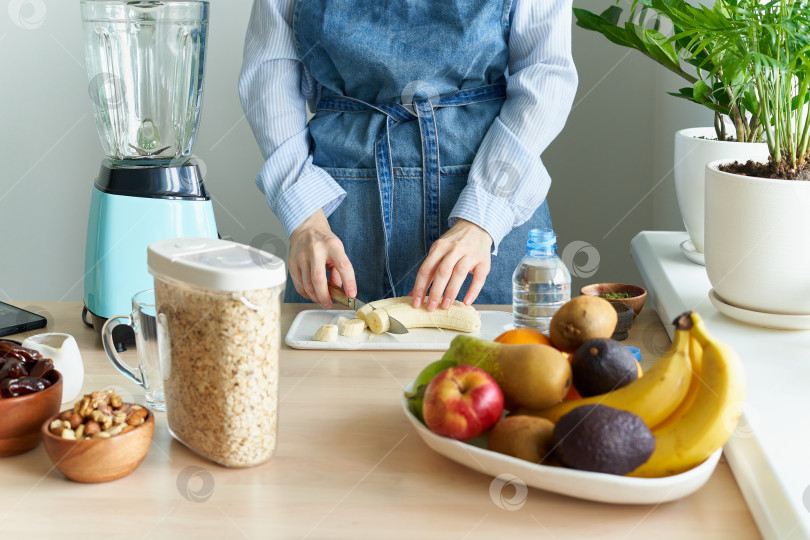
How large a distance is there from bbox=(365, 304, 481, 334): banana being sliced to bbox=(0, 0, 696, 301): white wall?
101 centimetres

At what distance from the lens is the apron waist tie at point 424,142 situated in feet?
4.15

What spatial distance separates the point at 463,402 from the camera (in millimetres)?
619

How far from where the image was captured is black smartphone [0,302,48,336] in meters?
1.00

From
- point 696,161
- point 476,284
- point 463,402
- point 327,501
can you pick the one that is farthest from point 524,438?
point 696,161

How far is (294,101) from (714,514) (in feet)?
3.09

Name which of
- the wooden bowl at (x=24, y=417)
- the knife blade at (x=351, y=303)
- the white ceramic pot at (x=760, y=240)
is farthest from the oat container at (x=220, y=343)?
the white ceramic pot at (x=760, y=240)

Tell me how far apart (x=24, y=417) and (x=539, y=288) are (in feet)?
1.98

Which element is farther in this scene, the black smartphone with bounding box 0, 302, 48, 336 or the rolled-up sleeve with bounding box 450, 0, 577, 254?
the rolled-up sleeve with bounding box 450, 0, 577, 254

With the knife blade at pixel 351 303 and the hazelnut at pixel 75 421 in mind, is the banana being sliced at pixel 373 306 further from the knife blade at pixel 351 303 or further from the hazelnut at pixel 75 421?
the hazelnut at pixel 75 421

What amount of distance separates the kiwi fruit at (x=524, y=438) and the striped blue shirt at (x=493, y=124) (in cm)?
56

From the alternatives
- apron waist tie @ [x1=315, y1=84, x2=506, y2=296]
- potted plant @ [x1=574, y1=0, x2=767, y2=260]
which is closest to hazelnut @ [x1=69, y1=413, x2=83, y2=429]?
apron waist tie @ [x1=315, y1=84, x2=506, y2=296]

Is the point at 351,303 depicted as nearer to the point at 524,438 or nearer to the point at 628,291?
the point at 628,291

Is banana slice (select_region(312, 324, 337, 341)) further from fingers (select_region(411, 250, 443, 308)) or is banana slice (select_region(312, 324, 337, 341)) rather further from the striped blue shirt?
the striped blue shirt

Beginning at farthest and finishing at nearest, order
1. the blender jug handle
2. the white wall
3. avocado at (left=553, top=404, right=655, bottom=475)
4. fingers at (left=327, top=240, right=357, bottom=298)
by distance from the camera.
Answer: the white wall, fingers at (left=327, top=240, right=357, bottom=298), the blender jug handle, avocado at (left=553, top=404, right=655, bottom=475)
